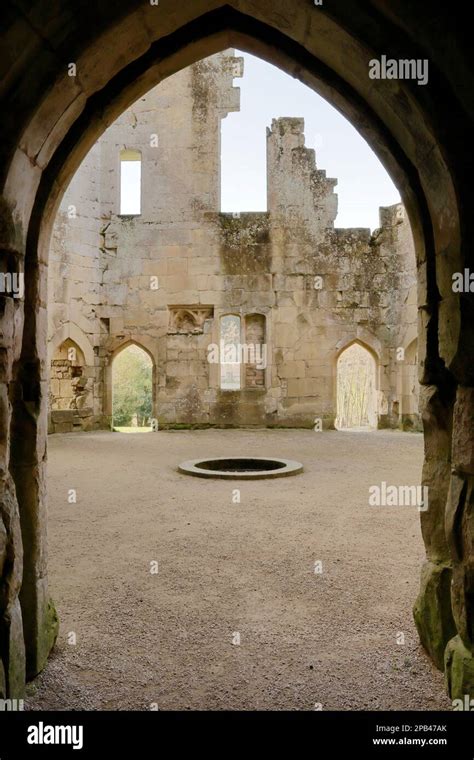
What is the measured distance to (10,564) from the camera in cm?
208

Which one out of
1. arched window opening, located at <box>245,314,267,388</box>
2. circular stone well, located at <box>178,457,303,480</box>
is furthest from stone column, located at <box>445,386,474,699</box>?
arched window opening, located at <box>245,314,267,388</box>

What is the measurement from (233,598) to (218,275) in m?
10.5

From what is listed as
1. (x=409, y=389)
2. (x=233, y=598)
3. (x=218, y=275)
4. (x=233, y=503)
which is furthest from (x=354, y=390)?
(x=233, y=598)

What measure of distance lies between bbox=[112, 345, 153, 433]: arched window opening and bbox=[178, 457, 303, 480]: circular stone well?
56.5 ft

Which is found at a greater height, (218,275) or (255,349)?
(218,275)

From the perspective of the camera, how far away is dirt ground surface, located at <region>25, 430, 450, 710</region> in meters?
2.38

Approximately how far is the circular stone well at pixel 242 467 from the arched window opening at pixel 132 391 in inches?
678

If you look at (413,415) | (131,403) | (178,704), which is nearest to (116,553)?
(178,704)

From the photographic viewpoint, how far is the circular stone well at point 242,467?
690cm

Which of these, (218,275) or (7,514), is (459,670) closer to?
(7,514)

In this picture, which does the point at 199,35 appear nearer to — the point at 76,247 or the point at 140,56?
the point at 140,56

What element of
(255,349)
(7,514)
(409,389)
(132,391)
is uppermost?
(255,349)

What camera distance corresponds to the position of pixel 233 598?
130 inches

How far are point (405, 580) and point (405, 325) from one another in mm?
9701
